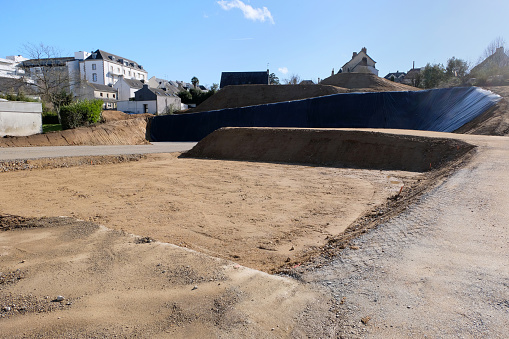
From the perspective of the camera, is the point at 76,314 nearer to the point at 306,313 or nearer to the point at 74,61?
the point at 306,313

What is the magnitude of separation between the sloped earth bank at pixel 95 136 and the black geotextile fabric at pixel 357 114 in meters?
3.03

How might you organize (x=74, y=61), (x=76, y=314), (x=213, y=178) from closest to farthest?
(x=76, y=314) < (x=213, y=178) < (x=74, y=61)

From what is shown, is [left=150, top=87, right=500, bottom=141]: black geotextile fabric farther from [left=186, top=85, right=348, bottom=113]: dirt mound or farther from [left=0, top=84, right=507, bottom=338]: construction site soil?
[left=186, top=85, right=348, bottom=113]: dirt mound

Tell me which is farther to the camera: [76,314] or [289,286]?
[289,286]

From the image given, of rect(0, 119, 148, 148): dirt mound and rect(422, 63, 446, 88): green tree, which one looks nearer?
rect(0, 119, 148, 148): dirt mound

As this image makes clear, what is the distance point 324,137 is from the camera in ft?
55.3

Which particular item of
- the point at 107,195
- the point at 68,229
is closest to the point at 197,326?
the point at 68,229

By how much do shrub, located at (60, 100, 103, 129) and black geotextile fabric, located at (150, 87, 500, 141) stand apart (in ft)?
21.3

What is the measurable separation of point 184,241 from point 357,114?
22044 millimetres

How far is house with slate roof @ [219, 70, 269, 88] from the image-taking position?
196 feet

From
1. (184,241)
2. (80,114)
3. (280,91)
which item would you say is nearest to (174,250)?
(184,241)

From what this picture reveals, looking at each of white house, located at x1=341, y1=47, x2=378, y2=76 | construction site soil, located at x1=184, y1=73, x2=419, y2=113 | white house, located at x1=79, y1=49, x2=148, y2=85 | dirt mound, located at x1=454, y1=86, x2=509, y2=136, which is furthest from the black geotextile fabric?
white house, located at x1=79, y1=49, x2=148, y2=85

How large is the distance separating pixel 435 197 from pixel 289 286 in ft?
13.2

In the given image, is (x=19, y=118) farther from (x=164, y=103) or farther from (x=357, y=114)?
(x=164, y=103)
